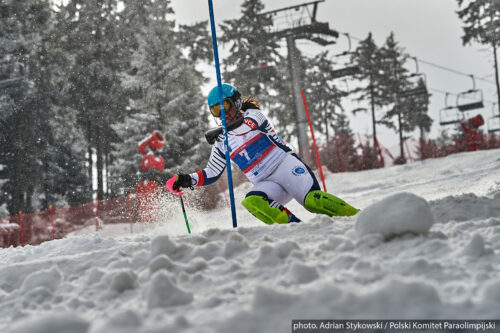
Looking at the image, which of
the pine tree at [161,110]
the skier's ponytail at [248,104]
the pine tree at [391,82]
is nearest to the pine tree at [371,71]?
the pine tree at [391,82]

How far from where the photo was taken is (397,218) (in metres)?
2.00

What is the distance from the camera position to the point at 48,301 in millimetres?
1898

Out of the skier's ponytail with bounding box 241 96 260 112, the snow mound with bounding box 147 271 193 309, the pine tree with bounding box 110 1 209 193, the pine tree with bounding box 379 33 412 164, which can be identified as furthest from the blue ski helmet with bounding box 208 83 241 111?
the pine tree with bounding box 379 33 412 164

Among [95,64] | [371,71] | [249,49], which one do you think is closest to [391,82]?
[371,71]

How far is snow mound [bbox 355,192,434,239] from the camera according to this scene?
200 cm

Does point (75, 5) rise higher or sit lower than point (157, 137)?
higher

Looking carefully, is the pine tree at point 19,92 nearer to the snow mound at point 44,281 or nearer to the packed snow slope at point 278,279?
the snow mound at point 44,281

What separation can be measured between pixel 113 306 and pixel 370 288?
0.95m

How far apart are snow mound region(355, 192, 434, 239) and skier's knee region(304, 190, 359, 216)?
203 cm

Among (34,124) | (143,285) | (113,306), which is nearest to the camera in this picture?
(113,306)

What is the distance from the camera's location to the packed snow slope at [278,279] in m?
1.29

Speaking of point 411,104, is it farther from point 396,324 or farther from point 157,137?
point 396,324

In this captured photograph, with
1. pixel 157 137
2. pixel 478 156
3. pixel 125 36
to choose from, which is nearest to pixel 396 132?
pixel 478 156

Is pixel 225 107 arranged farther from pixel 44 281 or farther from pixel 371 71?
pixel 371 71
